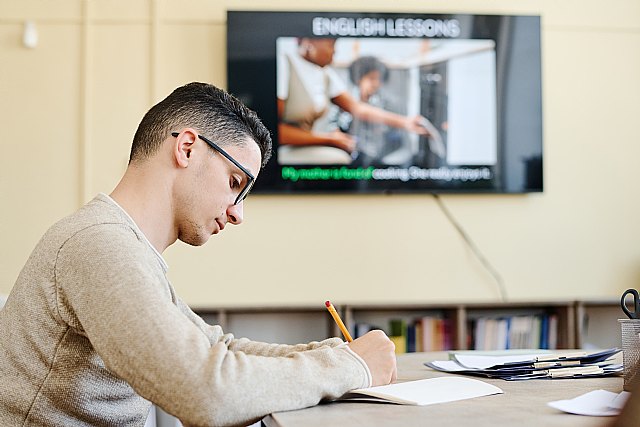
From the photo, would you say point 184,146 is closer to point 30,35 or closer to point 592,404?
point 592,404

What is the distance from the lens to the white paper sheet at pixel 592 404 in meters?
1.12

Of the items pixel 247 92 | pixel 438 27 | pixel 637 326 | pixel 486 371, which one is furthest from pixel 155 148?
pixel 438 27

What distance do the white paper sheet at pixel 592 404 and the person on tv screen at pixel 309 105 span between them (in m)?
2.77

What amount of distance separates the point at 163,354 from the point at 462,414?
0.40 metres

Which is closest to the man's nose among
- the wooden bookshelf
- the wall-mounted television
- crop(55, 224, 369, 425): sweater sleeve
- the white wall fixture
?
crop(55, 224, 369, 425): sweater sleeve

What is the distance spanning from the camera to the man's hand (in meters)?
1.36

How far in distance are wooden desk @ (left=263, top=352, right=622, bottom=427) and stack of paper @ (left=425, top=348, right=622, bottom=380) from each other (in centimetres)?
18

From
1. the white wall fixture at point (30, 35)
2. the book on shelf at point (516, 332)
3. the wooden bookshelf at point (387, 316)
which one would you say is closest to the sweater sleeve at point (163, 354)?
the wooden bookshelf at point (387, 316)

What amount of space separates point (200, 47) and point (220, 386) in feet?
10.1

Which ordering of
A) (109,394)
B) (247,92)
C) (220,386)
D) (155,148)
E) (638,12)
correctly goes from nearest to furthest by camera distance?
(220,386)
(109,394)
(155,148)
(247,92)
(638,12)

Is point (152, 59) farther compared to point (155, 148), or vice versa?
point (152, 59)

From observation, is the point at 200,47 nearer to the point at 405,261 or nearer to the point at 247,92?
the point at 247,92

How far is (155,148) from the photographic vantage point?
156cm

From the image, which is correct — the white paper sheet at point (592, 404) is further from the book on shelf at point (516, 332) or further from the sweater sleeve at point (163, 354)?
the book on shelf at point (516, 332)
